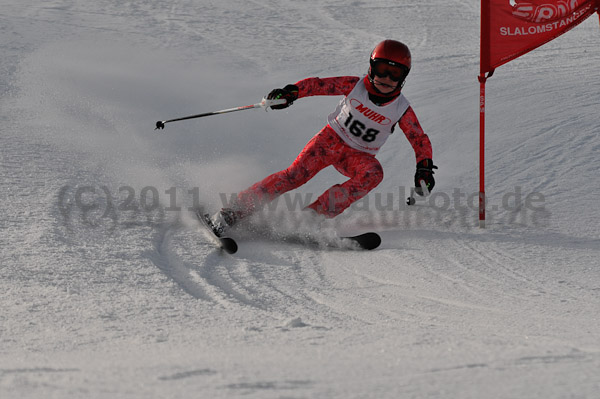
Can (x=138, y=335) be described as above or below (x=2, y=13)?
below

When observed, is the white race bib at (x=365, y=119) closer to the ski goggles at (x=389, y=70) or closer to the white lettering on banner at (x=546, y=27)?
the ski goggles at (x=389, y=70)

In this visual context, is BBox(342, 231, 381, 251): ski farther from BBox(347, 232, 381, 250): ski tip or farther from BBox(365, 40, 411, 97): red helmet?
BBox(365, 40, 411, 97): red helmet

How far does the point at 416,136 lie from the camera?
473cm

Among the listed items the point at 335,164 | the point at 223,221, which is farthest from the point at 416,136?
the point at 223,221

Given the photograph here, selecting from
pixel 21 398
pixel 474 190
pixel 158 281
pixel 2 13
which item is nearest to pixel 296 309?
pixel 158 281

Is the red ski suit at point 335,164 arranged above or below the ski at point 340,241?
above

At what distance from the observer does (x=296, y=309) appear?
3.12 meters

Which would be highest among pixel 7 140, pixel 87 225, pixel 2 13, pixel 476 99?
pixel 2 13

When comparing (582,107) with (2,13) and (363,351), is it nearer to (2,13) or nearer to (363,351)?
(363,351)

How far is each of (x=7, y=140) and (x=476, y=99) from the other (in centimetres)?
453

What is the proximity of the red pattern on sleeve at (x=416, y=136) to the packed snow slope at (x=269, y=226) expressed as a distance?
51cm

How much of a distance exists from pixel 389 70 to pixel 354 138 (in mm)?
563

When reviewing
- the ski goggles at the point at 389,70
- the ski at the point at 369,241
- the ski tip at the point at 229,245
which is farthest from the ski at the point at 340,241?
the ski goggles at the point at 389,70

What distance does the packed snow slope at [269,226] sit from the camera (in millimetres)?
1986
